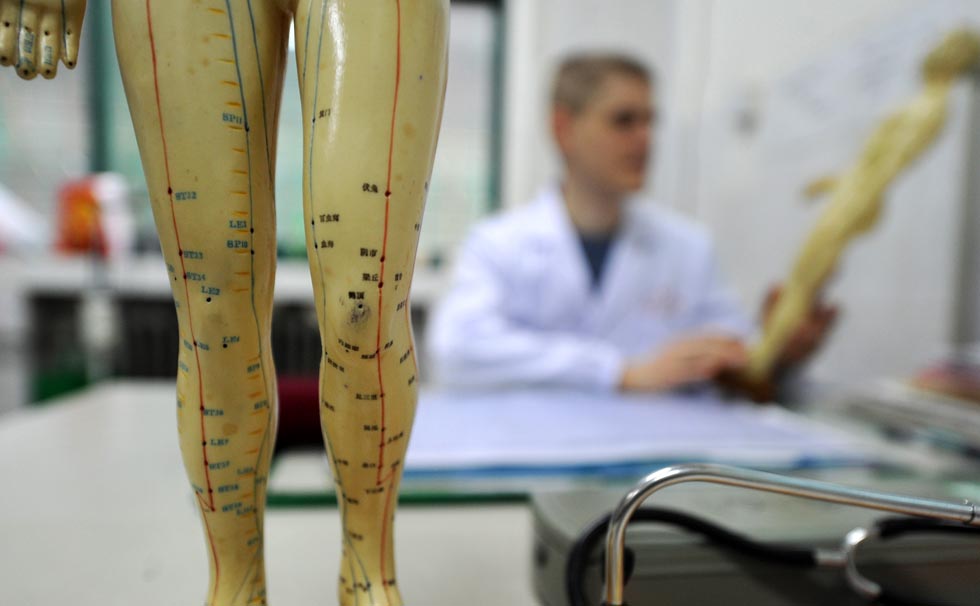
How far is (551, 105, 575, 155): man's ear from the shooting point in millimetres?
1040

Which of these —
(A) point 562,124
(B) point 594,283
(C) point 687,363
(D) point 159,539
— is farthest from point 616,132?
(D) point 159,539

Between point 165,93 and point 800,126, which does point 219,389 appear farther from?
point 800,126

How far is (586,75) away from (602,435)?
649 mm

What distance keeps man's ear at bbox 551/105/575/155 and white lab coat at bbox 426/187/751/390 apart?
0.32 ft

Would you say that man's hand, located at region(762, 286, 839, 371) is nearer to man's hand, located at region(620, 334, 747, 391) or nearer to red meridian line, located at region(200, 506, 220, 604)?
man's hand, located at region(620, 334, 747, 391)

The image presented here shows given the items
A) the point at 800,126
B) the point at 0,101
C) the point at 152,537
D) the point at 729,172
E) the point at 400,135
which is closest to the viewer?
the point at 400,135

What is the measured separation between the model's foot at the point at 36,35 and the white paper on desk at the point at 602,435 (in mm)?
365

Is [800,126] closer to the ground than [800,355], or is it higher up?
higher up

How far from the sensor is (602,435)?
23.2 inches

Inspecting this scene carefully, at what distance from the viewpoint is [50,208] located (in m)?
1.47

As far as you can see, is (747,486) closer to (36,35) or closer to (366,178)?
(366,178)

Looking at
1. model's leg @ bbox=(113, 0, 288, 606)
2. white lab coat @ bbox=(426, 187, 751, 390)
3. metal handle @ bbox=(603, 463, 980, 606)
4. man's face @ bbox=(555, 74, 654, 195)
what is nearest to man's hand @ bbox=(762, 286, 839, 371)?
white lab coat @ bbox=(426, 187, 751, 390)

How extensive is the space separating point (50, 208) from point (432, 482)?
4.60ft

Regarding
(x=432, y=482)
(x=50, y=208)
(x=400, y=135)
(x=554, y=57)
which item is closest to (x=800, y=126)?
(x=554, y=57)
